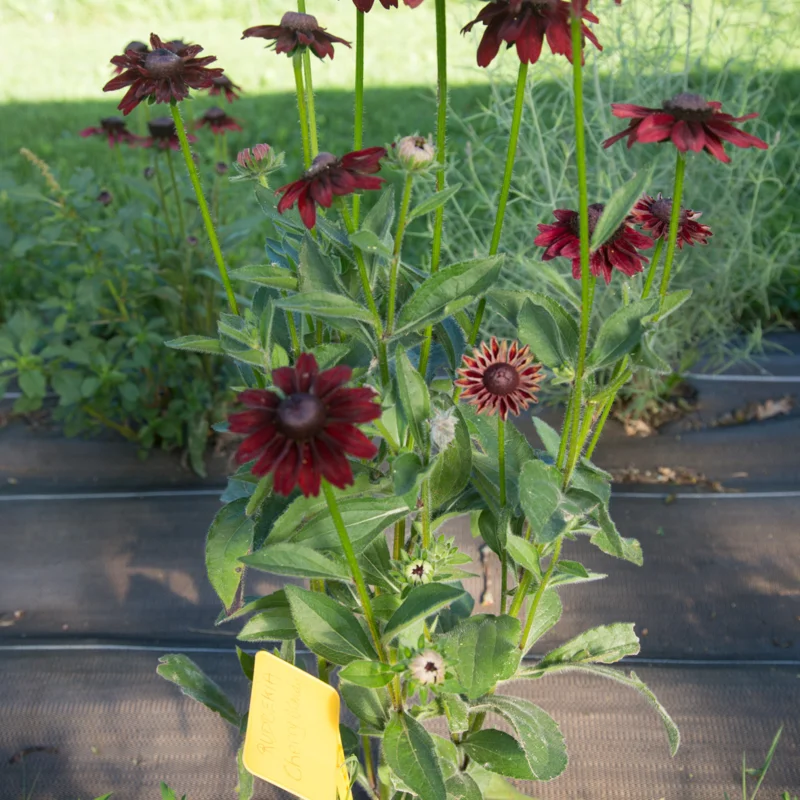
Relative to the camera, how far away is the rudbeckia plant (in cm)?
57

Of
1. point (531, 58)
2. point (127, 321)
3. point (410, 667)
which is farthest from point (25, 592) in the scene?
point (531, 58)

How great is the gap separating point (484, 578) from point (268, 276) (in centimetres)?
86

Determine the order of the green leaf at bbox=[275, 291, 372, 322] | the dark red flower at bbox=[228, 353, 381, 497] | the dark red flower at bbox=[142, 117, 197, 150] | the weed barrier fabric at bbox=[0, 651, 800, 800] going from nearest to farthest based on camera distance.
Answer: the dark red flower at bbox=[228, 353, 381, 497] → the green leaf at bbox=[275, 291, 372, 322] → the weed barrier fabric at bbox=[0, 651, 800, 800] → the dark red flower at bbox=[142, 117, 197, 150]

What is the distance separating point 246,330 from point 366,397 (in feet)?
0.50

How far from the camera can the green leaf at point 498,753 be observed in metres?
0.81

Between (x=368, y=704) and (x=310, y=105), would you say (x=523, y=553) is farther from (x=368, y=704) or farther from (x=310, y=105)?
(x=310, y=105)

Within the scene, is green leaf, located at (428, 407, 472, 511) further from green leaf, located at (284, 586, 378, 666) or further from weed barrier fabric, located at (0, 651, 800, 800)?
weed barrier fabric, located at (0, 651, 800, 800)

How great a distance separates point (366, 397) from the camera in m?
0.52

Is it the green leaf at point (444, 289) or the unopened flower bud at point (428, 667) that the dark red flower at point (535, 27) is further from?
the unopened flower bud at point (428, 667)

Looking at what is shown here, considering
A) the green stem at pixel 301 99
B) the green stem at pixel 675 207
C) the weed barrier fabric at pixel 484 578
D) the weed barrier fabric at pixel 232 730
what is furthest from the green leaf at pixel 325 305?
the weed barrier fabric at pixel 484 578

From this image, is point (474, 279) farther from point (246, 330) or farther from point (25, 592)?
point (25, 592)

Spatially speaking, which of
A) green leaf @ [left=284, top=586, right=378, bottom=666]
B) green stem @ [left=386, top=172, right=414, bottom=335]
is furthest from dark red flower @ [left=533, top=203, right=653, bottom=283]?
green leaf @ [left=284, top=586, right=378, bottom=666]

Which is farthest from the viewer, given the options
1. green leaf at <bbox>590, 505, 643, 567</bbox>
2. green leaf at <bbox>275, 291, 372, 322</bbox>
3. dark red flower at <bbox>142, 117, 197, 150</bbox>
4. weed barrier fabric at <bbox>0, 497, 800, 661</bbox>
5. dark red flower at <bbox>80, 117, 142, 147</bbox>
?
dark red flower at <bbox>80, 117, 142, 147</bbox>

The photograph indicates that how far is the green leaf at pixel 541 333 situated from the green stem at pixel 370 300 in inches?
4.0
